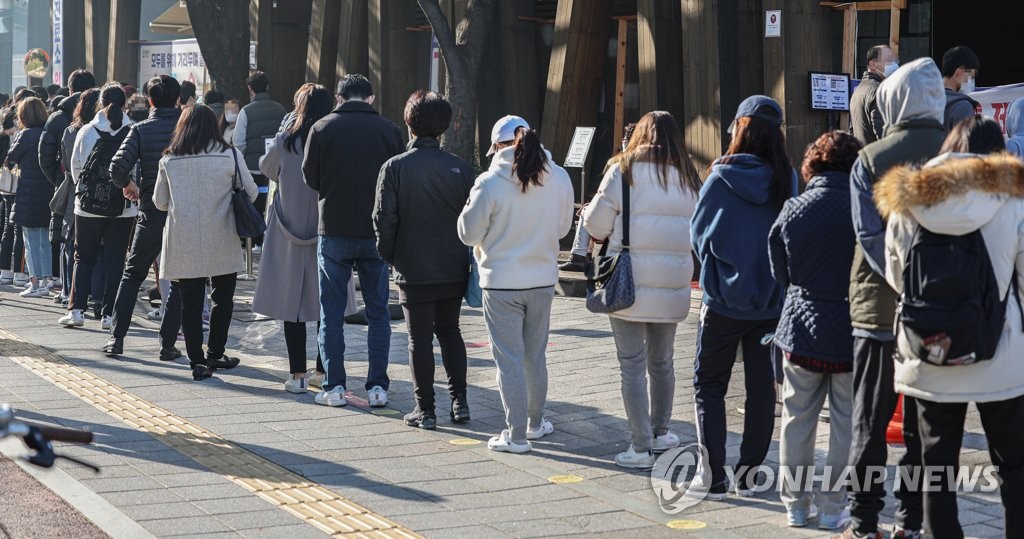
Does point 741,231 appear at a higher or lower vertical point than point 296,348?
higher

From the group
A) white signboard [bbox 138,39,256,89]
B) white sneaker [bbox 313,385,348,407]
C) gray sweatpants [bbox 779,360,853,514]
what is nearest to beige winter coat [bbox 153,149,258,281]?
white sneaker [bbox 313,385,348,407]

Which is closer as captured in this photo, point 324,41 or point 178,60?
point 324,41

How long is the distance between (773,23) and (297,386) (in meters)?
5.66

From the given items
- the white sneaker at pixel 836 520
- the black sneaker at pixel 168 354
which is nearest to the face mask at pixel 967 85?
the white sneaker at pixel 836 520

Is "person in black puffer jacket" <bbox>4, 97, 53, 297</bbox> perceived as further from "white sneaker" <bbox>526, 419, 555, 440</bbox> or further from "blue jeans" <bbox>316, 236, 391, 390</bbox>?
"white sneaker" <bbox>526, 419, 555, 440</bbox>

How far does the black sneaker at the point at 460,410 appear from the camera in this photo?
7.76 m

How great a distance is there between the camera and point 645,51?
13180 millimetres

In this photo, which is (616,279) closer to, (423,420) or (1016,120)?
(423,420)

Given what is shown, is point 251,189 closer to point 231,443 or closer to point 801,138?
point 231,443

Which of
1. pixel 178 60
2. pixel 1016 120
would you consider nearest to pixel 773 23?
pixel 1016 120

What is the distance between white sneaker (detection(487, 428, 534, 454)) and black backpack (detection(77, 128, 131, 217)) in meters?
4.85

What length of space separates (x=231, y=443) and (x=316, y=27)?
12073 mm

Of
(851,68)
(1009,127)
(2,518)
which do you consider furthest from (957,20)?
(2,518)

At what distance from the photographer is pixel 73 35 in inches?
1062
